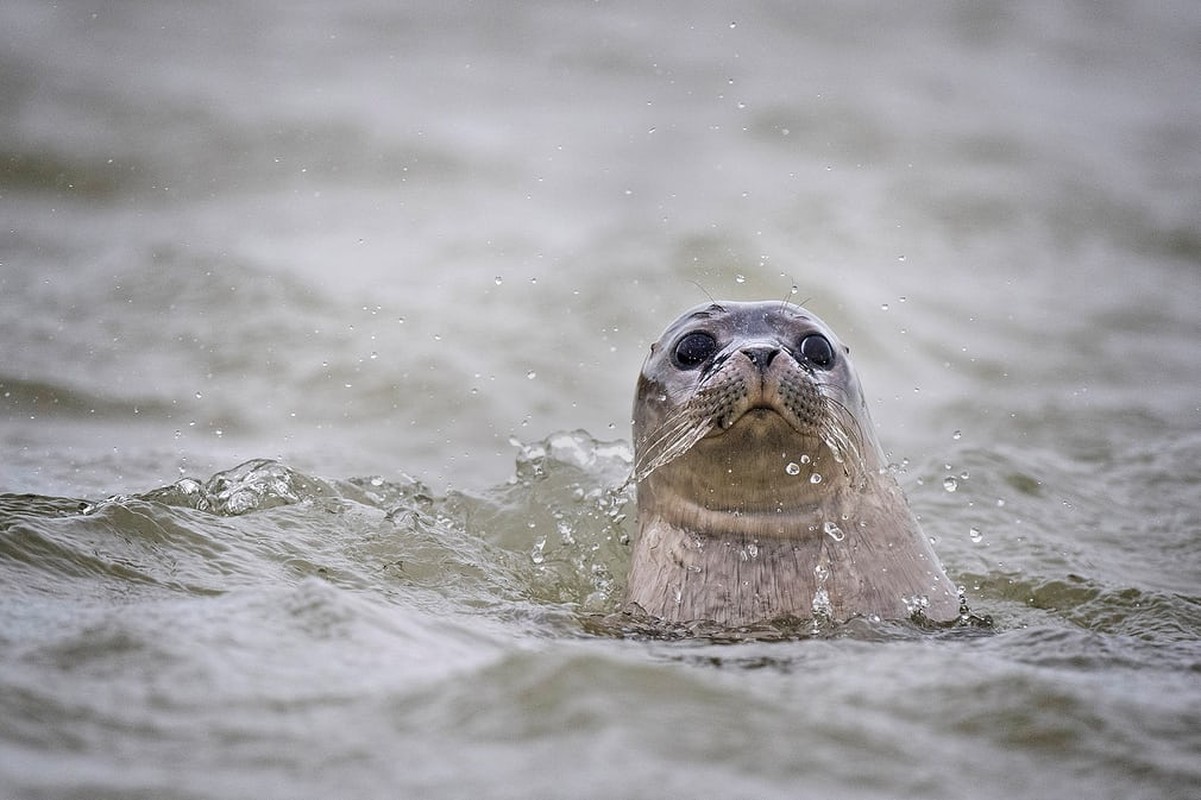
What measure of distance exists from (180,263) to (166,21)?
3851 millimetres

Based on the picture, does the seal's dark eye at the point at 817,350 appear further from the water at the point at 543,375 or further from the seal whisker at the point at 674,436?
the water at the point at 543,375

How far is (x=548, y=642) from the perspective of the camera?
3.69m

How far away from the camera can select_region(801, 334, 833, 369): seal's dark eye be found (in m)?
4.53

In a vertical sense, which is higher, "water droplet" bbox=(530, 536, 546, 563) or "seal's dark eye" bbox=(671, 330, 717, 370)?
"seal's dark eye" bbox=(671, 330, 717, 370)

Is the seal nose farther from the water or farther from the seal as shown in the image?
the water

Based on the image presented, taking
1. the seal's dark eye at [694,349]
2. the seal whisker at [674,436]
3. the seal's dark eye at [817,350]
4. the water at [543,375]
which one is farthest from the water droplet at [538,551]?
the seal's dark eye at [817,350]

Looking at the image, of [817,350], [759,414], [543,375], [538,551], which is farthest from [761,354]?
[543,375]

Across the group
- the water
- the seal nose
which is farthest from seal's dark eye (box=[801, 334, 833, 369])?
the water

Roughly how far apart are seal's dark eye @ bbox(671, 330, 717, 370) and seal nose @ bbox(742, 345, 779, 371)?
30 centimetres

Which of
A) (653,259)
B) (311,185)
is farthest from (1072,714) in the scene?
(311,185)

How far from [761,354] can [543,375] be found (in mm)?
3716

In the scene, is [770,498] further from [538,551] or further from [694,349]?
[538,551]

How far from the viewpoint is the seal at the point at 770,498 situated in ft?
13.7

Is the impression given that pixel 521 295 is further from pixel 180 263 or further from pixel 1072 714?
pixel 1072 714
